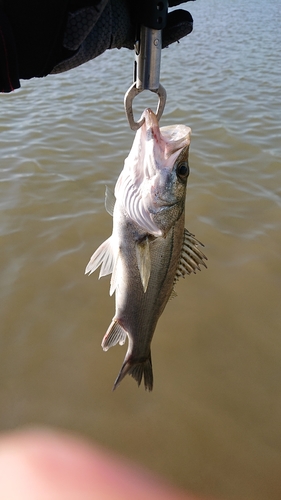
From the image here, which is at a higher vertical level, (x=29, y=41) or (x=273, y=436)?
(x=29, y=41)

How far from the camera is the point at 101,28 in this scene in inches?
70.7

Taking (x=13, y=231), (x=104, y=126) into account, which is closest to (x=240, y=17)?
(x=104, y=126)

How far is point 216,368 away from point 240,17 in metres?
16.8

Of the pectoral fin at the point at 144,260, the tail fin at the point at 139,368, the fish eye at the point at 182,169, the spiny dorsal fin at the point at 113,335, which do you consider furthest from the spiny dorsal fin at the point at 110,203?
the tail fin at the point at 139,368

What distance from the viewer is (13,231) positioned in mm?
4219

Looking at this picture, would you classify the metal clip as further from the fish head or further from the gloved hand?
the fish head

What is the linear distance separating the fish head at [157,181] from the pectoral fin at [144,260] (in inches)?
3.1

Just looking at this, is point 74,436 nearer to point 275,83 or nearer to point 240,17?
point 275,83

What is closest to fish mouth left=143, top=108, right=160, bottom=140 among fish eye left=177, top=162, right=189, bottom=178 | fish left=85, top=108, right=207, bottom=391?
fish left=85, top=108, right=207, bottom=391

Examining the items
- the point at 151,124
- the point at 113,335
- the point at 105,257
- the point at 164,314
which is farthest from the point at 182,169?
the point at 164,314

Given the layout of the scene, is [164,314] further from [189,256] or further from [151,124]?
[151,124]

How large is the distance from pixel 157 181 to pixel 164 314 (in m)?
1.55

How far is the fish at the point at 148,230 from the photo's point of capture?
216 centimetres

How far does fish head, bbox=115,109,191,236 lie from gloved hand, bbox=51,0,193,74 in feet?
1.59
